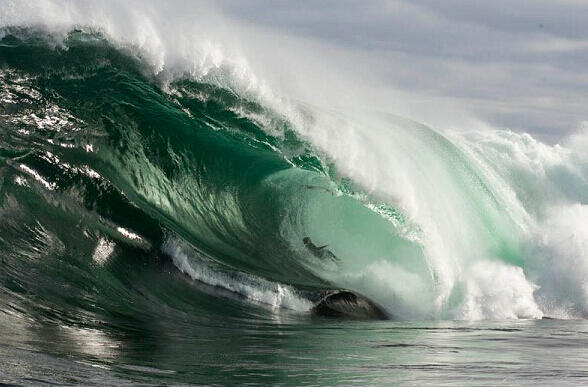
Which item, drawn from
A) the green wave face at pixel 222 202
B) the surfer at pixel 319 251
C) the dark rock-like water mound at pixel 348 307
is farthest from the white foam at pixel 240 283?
the surfer at pixel 319 251

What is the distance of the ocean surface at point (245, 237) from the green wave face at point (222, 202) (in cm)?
4

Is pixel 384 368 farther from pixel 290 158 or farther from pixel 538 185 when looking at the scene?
pixel 538 185

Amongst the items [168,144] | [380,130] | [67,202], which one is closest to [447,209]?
[380,130]

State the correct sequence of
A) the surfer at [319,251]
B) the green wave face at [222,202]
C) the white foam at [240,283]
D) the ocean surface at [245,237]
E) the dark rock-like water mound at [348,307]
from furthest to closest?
the surfer at [319,251]
the dark rock-like water mound at [348,307]
the white foam at [240,283]
the green wave face at [222,202]
the ocean surface at [245,237]

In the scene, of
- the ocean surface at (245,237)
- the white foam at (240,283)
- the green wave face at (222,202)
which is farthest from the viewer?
the white foam at (240,283)

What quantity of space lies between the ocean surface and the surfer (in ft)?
0.58

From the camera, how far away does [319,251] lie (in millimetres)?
16109

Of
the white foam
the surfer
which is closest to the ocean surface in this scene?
the white foam

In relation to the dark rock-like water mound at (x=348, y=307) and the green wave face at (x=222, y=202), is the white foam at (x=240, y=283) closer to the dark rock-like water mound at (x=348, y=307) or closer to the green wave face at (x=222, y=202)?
the green wave face at (x=222, y=202)

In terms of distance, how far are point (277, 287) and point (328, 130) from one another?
17.1ft

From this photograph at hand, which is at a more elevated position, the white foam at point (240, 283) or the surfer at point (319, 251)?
the surfer at point (319, 251)

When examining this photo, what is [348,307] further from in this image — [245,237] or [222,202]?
[222,202]

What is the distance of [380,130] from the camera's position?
64.0 feet

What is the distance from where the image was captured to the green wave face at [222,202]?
41.6 ft
